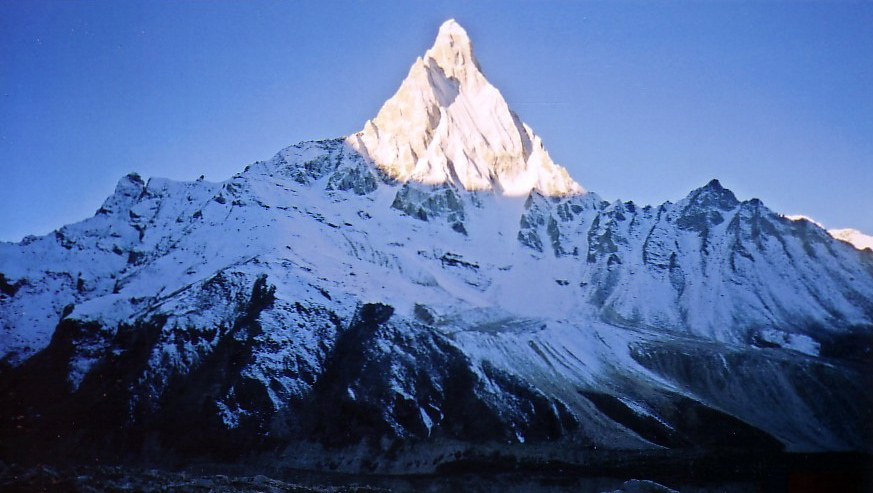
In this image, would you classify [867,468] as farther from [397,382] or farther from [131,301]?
[131,301]

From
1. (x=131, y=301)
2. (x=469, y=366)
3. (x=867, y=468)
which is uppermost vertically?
(x=131, y=301)

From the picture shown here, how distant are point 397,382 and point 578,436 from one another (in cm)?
3973

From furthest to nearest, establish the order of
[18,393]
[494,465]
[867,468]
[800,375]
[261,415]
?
1. [800,375]
2. [18,393]
3. [261,415]
4. [494,465]
5. [867,468]

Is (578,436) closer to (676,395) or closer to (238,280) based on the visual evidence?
(676,395)

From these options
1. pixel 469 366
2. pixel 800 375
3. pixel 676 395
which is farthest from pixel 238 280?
pixel 800 375

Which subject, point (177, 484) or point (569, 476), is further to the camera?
point (569, 476)

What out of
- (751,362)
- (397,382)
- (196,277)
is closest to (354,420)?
(397,382)

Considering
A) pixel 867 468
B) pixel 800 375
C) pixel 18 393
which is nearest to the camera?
pixel 867 468

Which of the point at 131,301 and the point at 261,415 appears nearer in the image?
the point at 261,415

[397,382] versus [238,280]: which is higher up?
[238,280]

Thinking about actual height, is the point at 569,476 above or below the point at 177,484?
above

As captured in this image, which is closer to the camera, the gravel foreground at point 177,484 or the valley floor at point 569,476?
the gravel foreground at point 177,484

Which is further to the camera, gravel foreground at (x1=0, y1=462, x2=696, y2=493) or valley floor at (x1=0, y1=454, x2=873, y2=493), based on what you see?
valley floor at (x1=0, y1=454, x2=873, y2=493)

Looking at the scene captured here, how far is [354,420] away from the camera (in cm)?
16150
